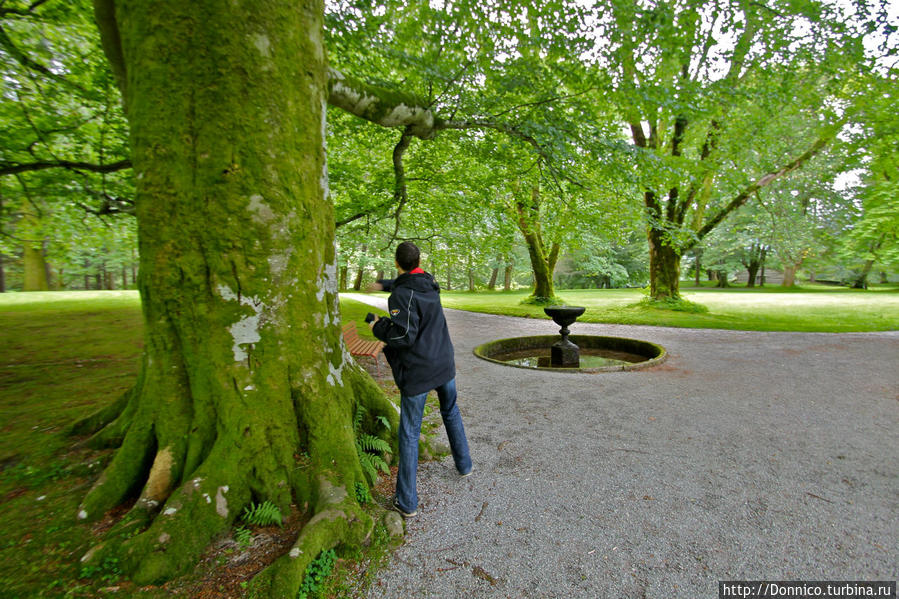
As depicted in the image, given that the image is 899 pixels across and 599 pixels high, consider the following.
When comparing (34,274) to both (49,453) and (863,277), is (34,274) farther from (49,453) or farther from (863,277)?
(863,277)

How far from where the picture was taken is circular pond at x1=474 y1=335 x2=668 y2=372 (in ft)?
28.0

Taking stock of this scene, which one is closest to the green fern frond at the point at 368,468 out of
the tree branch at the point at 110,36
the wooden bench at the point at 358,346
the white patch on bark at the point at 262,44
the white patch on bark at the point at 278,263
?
the white patch on bark at the point at 278,263

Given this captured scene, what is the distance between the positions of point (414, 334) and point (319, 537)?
4.47 ft

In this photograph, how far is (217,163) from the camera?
99.7 inches

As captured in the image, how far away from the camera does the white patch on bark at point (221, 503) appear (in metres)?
2.42

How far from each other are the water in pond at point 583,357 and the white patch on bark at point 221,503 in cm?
670

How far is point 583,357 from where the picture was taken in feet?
29.9

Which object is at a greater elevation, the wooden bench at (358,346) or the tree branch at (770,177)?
the tree branch at (770,177)

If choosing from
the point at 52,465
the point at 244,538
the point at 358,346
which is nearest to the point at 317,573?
the point at 244,538

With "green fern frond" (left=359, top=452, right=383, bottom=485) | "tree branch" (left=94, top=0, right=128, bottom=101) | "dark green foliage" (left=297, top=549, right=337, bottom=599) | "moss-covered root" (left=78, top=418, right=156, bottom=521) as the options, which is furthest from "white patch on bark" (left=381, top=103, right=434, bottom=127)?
"dark green foliage" (left=297, top=549, right=337, bottom=599)

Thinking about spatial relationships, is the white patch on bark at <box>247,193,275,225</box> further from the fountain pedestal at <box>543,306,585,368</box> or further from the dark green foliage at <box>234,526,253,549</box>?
the fountain pedestal at <box>543,306,585,368</box>

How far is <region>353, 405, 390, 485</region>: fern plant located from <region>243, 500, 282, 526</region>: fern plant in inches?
28.8

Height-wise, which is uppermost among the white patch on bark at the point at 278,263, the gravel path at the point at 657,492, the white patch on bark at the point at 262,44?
the white patch on bark at the point at 262,44

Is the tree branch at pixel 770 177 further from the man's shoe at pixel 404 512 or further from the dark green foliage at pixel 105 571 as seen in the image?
the dark green foliage at pixel 105 571
